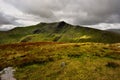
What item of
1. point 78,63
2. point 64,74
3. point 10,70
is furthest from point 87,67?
point 10,70

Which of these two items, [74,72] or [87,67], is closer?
[74,72]

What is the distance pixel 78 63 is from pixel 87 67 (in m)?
2.81

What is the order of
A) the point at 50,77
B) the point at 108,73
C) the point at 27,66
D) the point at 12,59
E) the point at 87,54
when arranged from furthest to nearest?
the point at 87,54
the point at 12,59
the point at 27,66
the point at 108,73
the point at 50,77

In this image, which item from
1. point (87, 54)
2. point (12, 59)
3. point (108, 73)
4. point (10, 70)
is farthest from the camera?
point (87, 54)

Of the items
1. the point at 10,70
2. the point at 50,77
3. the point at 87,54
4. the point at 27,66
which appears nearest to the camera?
the point at 50,77

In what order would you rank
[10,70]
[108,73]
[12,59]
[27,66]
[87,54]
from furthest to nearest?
[87,54] < [12,59] < [27,66] < [10,70] < [108,73]

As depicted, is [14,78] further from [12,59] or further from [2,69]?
[12,59]

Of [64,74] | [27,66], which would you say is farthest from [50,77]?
[27,66]

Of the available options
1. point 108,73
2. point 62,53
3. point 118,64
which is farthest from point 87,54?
point 108,73

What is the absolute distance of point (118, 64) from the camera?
3478cm

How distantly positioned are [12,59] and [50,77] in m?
13.5

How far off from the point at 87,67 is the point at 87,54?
32.8 ft

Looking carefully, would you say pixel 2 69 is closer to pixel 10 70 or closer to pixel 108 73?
pixel 10 70

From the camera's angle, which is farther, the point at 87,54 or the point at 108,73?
the point at 87,54
